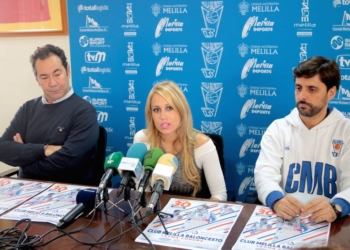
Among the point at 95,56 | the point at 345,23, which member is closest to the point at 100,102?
the point at 95,56

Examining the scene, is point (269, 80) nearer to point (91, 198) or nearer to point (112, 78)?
point (112, 78)

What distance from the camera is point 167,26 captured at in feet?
9.57

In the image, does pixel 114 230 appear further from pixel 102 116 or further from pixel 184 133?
pixel 102 116

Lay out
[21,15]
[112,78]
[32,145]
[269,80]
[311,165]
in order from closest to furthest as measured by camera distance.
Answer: [311,165] → [32,145] → [269,80] → [112,78] → [21,15]

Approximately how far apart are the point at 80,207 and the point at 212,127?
1453 millimetres

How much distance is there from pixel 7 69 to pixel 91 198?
2.39 meters

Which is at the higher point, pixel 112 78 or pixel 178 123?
pixel 112 78

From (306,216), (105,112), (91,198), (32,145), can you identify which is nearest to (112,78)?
(105,112)

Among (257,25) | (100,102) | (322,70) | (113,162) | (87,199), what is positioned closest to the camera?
(113,162)

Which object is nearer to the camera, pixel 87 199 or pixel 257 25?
pixel 87 199

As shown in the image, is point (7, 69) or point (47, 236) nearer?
point (47, 236)

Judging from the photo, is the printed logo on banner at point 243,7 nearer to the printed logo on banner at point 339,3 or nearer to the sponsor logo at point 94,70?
the printed logo on banner at point 339,3

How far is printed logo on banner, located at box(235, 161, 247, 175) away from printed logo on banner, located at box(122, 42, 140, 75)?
3.61ft

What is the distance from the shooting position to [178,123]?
223 cm
